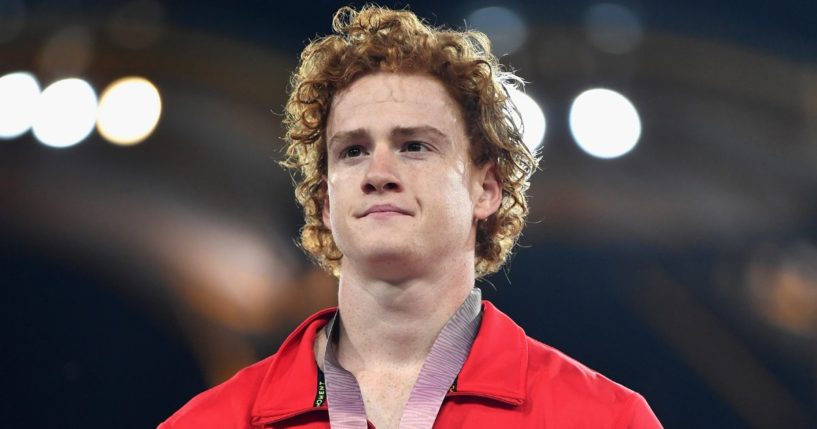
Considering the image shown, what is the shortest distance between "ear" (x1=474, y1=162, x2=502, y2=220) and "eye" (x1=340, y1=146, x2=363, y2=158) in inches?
12.6

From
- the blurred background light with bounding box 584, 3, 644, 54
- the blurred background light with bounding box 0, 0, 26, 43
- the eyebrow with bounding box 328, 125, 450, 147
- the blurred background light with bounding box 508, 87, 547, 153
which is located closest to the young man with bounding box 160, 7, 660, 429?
the eyebrow with bounding box 328, 125, 450, 147

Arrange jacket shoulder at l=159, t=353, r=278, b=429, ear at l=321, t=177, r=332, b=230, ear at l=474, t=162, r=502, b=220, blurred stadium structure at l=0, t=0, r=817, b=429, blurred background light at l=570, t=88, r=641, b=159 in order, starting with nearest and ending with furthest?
jacket shoulder at l=159, t=353, r=278, b=429 → ear at l=474, t=162, r=502, b=220 → ear at l=321, t=177, r=332, b=230 → blurred stadium structure at l=0, t=0, r=817, b=429 → blurred background light at l=570, t=88, r=641, b=159

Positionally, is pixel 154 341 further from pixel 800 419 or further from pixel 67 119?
pixel 800 419

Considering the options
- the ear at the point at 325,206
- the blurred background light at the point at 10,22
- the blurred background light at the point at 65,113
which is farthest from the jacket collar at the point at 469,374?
the blurred background light at the point at 10,22

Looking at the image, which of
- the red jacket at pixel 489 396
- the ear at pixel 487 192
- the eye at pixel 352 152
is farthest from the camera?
the ear at pixel 487 192

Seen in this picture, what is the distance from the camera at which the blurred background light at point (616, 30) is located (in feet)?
13.3

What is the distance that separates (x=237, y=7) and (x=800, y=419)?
8.03 feet

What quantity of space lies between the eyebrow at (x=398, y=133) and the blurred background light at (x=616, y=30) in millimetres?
1554

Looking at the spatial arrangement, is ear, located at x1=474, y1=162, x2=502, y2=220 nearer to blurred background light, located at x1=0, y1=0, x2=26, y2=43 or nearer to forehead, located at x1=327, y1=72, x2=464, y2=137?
forehead, located at x1=327, y1=72, x2=464, y2=137

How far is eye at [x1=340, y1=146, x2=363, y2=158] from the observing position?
2697 mm

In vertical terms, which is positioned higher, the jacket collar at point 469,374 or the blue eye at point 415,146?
the blue eye at point 415,146

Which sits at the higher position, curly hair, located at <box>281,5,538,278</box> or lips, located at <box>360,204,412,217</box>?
curly hair, located at <box>281,5,538,278</box>

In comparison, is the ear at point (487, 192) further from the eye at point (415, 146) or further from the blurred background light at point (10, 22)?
the blurred background light at point (10, 22)

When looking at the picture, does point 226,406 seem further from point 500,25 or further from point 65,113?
point 500,25
